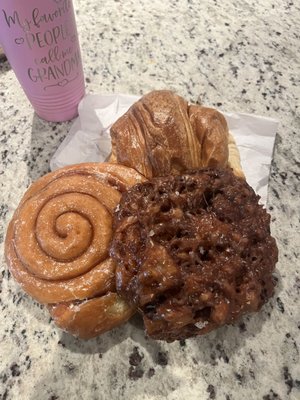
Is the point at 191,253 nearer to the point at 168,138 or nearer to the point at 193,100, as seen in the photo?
the point at 168,138

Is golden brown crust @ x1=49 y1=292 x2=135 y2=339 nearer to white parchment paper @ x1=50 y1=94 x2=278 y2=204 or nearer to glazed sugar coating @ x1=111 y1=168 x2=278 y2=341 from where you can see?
glazed sugar coating @ x1=111 y1=168 x2=278 y2=341

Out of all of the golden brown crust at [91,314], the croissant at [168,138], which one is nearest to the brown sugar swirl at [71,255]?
the golden brown crust at [91,314]

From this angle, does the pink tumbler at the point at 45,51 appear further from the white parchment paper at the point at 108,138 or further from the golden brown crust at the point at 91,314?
the golden brown crust at the point at 91,314

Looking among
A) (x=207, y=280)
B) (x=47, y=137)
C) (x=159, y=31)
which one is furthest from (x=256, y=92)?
(x=207, y=280)

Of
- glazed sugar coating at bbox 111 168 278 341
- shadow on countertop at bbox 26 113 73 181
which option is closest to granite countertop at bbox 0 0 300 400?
shadow on countertop at bbox 26 113 73 181

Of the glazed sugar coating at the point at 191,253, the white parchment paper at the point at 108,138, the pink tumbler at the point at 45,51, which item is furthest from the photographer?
the white parchment paper at the point at 108,138

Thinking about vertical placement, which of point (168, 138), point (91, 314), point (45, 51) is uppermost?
point (45, 51)

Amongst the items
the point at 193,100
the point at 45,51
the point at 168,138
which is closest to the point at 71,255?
the point at 168,138
